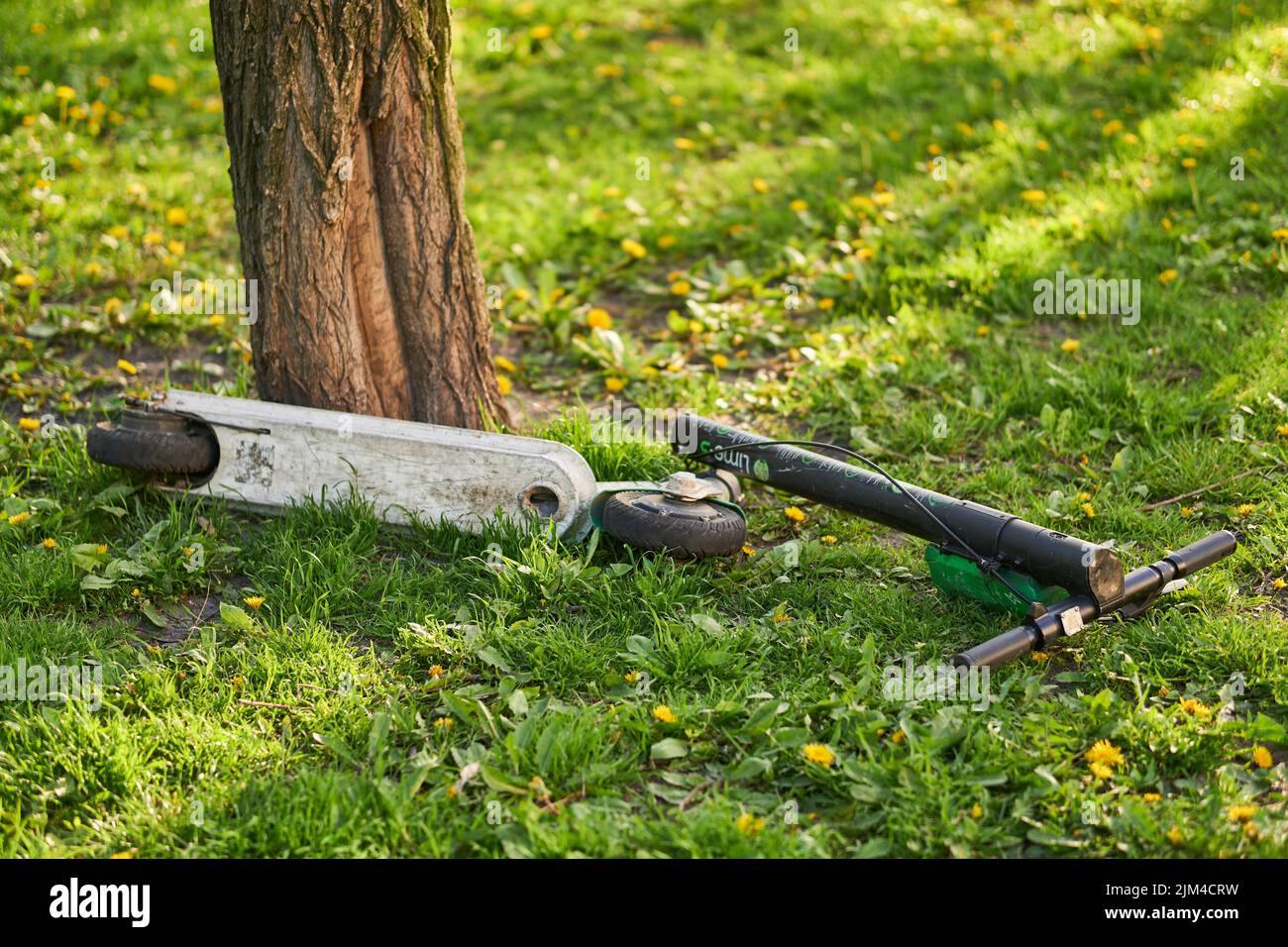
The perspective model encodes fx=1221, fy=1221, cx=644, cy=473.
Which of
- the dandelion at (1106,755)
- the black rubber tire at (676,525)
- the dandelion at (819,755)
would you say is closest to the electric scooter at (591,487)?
the black rubber tire at (676,525)

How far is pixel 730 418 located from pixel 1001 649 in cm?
193

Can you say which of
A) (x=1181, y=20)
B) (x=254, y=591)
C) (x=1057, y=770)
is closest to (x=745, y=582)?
(x=1057, y=770)

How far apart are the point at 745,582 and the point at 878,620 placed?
45 centimetres

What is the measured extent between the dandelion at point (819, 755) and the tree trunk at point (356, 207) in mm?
2002

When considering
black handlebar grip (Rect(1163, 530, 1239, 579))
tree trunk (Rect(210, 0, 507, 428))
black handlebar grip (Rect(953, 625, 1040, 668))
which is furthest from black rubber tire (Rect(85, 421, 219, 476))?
black handlebar grip (Rect(1163, 530, 1239, 579))

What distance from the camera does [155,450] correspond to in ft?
13.3

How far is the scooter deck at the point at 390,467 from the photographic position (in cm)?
388

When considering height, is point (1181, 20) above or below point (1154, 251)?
above

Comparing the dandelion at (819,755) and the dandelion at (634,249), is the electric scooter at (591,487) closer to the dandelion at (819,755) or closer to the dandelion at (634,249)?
the dandelion at (819,755)

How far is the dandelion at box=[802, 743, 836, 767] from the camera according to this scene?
2938 millimetres

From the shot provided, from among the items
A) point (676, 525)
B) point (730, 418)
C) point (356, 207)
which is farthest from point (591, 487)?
point (356, 207)

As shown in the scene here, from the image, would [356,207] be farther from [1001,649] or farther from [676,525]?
[1001,649]
